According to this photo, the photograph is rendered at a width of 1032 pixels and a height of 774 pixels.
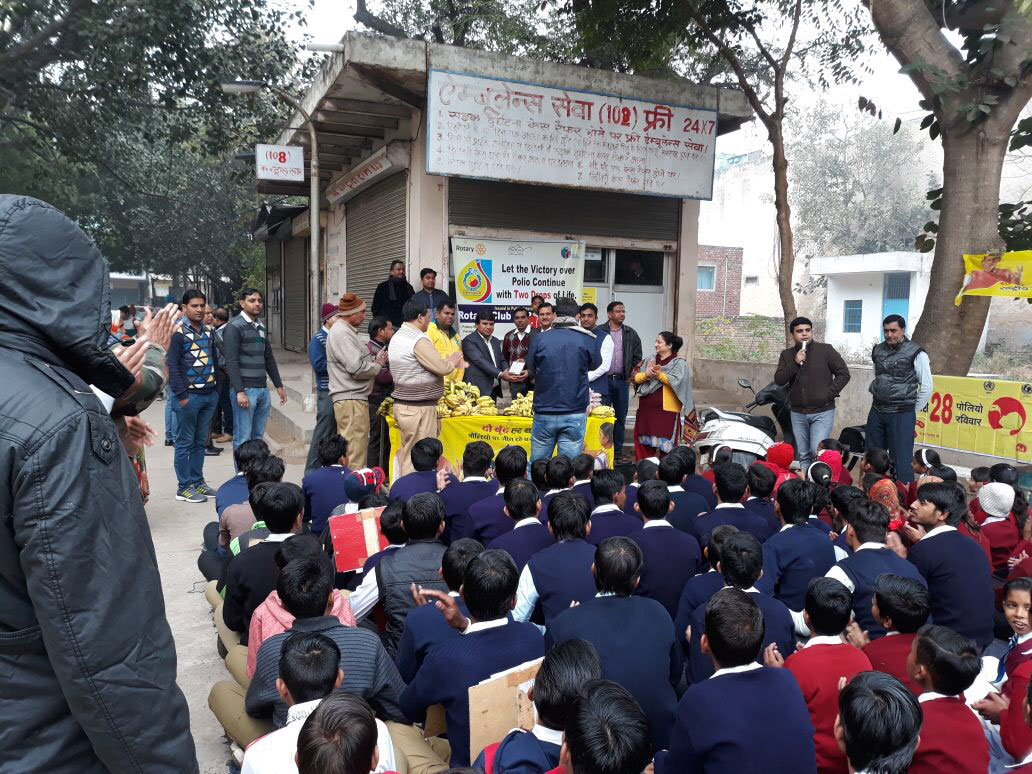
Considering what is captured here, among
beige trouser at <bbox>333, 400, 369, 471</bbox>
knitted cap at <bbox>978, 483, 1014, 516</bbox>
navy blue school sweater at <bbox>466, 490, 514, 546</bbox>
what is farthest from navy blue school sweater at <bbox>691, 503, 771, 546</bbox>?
beige trouser at <bbox>333, 400, 369, 471</bbox>

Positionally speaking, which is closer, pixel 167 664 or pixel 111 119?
pixel 167 664

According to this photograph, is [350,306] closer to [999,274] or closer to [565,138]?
[565,138]

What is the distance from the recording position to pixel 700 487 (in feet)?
17.2

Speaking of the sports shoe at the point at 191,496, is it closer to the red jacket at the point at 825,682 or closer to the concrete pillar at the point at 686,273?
the red jacket at the point at 825,682

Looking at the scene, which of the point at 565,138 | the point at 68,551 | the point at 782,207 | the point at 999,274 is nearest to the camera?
the point at 68,551

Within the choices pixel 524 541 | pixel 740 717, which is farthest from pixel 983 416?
pixel 740 717

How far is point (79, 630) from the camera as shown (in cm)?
136

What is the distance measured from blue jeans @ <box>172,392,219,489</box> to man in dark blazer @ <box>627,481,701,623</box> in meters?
4.66

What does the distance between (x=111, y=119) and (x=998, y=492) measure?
1654 cm

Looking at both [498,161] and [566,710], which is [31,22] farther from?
[566,710]

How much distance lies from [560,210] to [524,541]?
7.46m

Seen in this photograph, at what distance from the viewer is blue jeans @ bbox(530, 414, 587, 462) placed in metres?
6.59

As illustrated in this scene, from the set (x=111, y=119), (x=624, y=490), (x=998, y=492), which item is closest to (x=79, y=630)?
(x=624, y=490)

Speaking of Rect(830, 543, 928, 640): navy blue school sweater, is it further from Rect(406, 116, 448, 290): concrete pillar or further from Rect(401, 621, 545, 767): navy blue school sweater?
Rect(406, 116, 448, 290): concrete pillar
